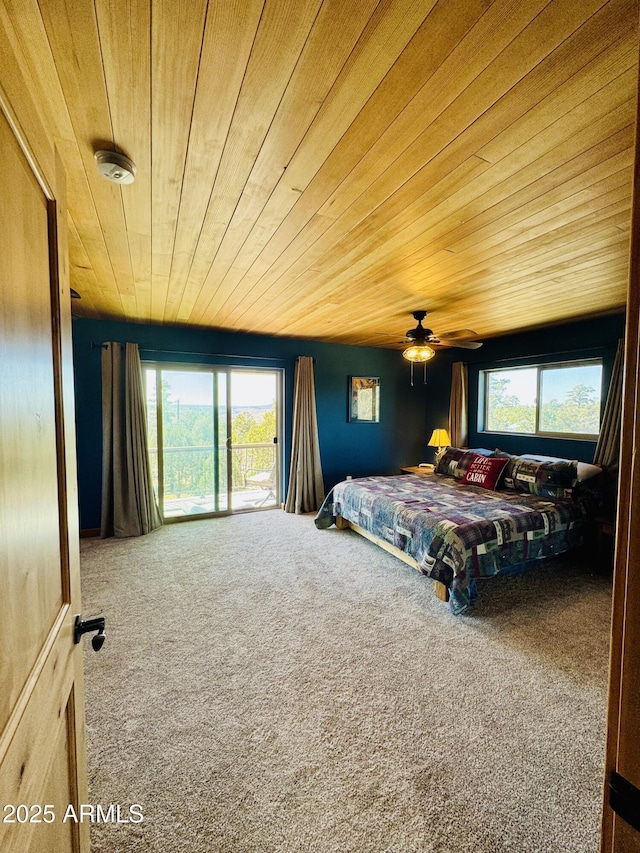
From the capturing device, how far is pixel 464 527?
8.97 feet

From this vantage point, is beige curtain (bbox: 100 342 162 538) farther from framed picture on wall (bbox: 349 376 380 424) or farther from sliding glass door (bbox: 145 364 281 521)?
framed picture on wall (bbox: 349 376 380 424)

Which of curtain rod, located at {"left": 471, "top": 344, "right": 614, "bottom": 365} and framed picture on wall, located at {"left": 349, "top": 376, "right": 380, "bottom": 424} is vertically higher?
curtain rod, located at {"left": 471, "top": 344, "right": 614, "bottom": 365}

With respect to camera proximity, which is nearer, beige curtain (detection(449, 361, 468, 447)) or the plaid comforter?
the plaid comforter

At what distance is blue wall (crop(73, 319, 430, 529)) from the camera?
4172 mm

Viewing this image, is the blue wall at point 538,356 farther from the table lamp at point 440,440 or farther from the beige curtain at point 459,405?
the table lamp at point 440,440

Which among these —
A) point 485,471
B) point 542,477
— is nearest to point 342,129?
point 542,477

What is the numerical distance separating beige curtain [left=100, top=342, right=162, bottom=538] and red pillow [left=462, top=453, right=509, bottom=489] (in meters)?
3.77

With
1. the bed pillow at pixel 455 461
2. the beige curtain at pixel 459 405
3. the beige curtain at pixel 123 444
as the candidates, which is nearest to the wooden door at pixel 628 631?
the bed pillow at pixel 455 461

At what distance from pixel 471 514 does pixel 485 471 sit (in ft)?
3.92

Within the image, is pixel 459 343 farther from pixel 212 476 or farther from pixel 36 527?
pixel 36 527

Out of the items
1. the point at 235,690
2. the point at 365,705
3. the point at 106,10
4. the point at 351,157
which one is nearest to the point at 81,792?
the point at 235,690

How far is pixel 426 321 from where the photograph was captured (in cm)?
407

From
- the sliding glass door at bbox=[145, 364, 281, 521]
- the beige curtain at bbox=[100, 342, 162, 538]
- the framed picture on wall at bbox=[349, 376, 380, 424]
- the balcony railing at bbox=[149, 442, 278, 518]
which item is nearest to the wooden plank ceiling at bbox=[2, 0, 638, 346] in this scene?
the beige curtain at bbox=[100, 342, 162, 538]

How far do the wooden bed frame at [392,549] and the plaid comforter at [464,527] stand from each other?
0.12 meters
